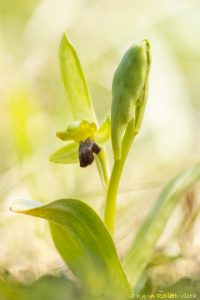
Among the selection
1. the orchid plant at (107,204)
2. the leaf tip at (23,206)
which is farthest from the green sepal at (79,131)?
the leaf tip at (23,206)

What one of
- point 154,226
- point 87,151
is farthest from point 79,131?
point 154,226

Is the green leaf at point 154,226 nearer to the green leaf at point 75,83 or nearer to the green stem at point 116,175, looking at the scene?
the green stem at point 116,175

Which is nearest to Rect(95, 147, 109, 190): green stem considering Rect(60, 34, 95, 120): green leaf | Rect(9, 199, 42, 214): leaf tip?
Rect(60, 34, 95, 120): green leaf

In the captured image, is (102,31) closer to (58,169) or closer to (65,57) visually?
(58,169)

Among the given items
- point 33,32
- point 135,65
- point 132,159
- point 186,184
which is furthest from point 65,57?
point 33,32

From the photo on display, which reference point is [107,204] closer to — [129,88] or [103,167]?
[103,167]

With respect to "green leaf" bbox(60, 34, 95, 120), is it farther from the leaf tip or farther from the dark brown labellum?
the leaf tip
